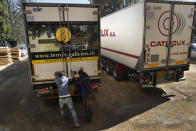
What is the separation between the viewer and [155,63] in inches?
249

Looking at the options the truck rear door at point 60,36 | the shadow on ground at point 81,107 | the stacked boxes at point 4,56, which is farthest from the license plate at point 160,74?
the stacked boxes at point 4,56

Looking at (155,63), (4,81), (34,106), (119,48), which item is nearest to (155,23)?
(155,63)

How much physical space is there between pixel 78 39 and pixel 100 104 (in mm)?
2900

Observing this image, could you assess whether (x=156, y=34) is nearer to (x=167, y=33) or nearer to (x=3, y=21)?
(x=167, y=33)

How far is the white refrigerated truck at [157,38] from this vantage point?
5.86m

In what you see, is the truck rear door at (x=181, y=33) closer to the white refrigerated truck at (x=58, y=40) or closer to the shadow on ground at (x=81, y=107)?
the shadow on ground at (x=81, y=107)

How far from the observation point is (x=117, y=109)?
19.2 feet

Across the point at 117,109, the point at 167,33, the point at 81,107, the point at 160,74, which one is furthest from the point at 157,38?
the point at 81,107

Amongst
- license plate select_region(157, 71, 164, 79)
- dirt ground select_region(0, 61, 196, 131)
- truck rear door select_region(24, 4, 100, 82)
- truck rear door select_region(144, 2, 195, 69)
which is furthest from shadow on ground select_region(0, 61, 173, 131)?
truck rear door select_region(144, 2, 195, 69)

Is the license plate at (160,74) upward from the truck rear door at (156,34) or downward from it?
downward

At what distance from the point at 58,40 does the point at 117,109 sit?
353cm

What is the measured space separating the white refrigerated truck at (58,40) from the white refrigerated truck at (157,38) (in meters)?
1.77

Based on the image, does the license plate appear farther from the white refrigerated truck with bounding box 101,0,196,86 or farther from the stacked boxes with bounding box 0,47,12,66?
the stacked boxes with bounding box 0,47,12,66

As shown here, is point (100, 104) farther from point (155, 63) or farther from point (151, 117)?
point (155, 63)
